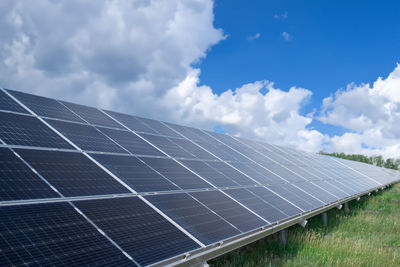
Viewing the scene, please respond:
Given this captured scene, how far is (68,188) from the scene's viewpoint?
567cm

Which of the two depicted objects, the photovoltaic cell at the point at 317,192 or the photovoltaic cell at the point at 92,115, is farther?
the photovoltaic cell at the point at 317,192

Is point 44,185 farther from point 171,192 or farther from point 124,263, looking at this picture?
point 171,192

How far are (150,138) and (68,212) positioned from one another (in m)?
6.39

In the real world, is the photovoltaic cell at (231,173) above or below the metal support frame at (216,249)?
above

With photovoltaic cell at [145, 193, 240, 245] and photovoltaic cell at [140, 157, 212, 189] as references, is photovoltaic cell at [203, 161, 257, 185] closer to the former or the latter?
photovoltaic cell at [140, 157, 212, 189]

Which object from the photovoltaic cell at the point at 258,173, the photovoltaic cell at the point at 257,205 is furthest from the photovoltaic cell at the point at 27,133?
the photovoltaic cell at the point at 258,173

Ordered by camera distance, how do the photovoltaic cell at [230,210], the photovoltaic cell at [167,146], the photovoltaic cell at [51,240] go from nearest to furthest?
the photovoltaic cell at [51,240] → the photovoltaic cell at [230,210] → the photovoltaic cell at [167,146]

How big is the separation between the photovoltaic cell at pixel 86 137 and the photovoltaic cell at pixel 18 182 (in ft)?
6.52

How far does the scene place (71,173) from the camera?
6.21 meters

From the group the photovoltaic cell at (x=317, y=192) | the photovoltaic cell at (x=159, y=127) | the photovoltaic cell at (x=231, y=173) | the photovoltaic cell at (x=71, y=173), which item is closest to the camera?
the photovoltaic cell at (x=71, y=173)

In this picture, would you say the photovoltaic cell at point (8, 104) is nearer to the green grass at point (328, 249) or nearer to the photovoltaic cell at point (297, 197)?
the green grass at point (328, 249)

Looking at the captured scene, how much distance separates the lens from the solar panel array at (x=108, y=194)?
437cm

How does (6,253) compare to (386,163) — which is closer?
(6,253)

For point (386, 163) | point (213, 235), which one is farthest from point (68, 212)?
point (386, 163)
